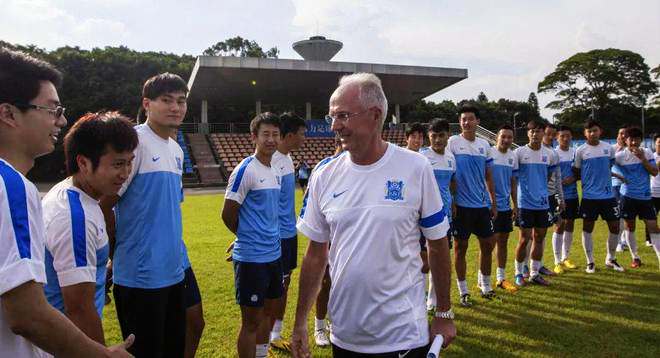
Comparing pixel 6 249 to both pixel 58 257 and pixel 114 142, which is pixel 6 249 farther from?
pixel 114 142

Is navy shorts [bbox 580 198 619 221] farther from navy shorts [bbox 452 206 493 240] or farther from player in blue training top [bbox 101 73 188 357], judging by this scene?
player in blue training top [bbox 101 73 188 357]

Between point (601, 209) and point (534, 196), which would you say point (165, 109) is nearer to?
point (534, 196)

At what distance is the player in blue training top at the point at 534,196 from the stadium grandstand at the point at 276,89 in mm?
24774

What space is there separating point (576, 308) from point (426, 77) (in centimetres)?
3051

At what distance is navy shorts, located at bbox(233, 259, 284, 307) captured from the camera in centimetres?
397

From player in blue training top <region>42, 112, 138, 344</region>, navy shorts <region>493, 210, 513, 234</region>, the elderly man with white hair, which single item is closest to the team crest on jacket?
the elderly man with white hair

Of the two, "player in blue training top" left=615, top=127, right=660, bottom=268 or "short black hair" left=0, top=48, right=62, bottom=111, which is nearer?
"short black hair" left=0, top=48, right=62, bottom=111

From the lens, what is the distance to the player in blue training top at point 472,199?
6.61 meters

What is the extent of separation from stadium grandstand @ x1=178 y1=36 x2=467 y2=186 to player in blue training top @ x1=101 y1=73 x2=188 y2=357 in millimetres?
27574

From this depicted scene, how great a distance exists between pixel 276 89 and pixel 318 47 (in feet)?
21.4

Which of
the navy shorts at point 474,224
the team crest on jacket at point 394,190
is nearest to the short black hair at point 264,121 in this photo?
the team crest on jacket at point 394,190

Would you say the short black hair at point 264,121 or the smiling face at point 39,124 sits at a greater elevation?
the short black hair at point 264,121

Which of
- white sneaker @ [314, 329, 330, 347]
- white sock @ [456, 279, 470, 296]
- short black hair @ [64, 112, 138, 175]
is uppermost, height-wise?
short black hair @ [64, 112, 138, 175]

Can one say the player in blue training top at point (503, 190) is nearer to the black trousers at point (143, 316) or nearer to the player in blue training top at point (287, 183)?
the player in blue training top at point (287, 183)
